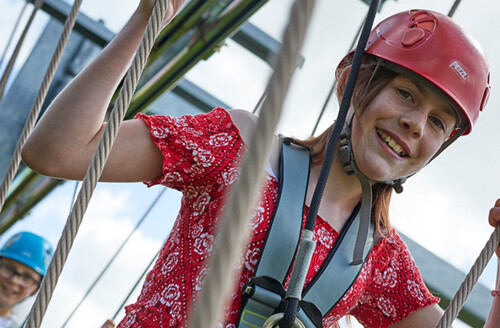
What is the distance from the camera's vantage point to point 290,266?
54.9 inches

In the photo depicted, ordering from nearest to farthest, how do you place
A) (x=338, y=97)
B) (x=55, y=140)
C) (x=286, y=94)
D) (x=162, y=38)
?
(x=286, y=94) < (x=55, y=140) < (x=338, y=97) < (x=162, y=38)

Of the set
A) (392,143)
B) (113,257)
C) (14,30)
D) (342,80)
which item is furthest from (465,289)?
(113,257)

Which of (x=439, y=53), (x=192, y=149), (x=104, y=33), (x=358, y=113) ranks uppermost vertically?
(x=104, y=33)

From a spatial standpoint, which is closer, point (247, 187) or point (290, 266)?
point (247, 187)

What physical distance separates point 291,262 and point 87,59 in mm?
3908

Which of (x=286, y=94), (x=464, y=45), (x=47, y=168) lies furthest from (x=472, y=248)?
(x=286, y=94)

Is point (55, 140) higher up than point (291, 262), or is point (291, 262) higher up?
point (55, 140)

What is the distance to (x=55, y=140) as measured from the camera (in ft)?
4.12

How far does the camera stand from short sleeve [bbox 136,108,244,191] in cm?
137

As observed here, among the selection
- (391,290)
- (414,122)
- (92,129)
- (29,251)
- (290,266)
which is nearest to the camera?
(92,129)

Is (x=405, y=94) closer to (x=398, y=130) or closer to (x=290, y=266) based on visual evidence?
(x=398, y=130)

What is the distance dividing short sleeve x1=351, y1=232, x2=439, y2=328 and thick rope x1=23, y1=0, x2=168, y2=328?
69 centimetres

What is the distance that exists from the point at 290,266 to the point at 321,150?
32cm

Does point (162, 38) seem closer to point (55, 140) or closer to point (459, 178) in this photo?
point (459, 178)
